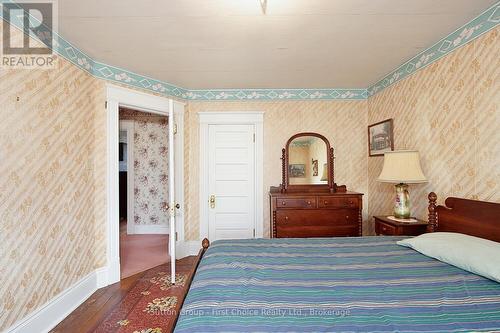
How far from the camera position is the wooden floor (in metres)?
2.04

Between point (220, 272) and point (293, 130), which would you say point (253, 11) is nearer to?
point (220, 272)

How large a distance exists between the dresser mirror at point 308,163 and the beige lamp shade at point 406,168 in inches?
44.7

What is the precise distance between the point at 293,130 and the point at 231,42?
5.69 feet

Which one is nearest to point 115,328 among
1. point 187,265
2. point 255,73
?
point 187,265

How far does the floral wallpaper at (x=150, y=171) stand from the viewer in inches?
195

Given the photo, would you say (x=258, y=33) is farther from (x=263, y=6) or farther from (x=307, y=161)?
(x=307, y=161)

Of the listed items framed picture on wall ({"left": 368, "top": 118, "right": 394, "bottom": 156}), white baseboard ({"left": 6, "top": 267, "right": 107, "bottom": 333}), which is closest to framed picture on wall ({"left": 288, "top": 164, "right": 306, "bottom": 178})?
framed picture on wall ({"left": 368, "top": 118, "right": 394, "bottom": 156})

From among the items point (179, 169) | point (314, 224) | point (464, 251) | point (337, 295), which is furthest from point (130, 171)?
point (464, 251)

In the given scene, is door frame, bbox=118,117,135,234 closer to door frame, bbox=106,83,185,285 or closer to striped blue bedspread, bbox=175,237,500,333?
door frame, bbox=106,83,185,285

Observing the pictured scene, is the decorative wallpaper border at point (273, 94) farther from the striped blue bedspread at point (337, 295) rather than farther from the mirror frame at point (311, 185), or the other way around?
the striped blue bedspread at point (337, 295)

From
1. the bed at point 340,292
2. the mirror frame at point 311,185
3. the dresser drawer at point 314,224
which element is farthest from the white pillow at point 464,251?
the mirror frame at point 311,185

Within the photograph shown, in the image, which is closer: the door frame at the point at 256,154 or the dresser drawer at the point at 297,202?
the dresser drawer at the point at 297,202

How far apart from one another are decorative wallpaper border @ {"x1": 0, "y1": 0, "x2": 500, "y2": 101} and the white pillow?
1609mm

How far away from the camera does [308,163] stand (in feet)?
11.8
